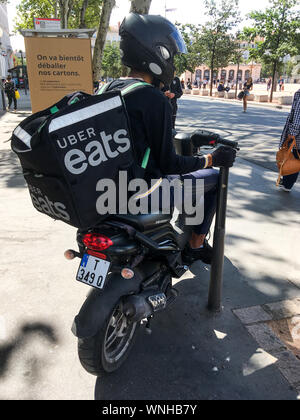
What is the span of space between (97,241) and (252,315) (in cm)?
153

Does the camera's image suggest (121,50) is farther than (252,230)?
No

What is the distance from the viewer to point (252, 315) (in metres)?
2.93

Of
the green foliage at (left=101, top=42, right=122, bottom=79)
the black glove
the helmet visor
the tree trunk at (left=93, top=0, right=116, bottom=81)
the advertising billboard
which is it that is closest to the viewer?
the helmet visor

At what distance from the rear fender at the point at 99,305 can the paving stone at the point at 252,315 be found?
1.07 metres

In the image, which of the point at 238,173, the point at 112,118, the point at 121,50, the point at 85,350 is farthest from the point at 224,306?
the point at 238,173

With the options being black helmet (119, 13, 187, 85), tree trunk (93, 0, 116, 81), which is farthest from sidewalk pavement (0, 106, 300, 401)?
tree trunk (93, 0, 116, 81)

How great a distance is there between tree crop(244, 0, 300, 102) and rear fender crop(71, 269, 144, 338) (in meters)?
30.1

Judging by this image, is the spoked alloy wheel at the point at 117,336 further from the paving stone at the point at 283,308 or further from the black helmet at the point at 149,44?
the black helmet at the point at 149,44

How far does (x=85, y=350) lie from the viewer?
7.01 ft

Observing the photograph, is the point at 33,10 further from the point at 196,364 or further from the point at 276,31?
the point at 196,364

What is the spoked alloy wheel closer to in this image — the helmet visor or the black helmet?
the black helmet

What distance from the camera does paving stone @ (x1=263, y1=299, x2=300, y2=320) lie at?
2939 mm

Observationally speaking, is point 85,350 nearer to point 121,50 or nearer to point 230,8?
point 121,50
